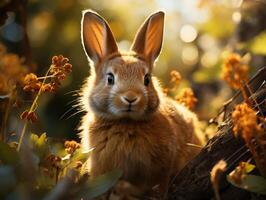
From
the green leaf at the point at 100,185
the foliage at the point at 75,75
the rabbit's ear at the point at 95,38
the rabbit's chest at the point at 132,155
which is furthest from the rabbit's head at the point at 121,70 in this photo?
the green leaf at the point at 100,185

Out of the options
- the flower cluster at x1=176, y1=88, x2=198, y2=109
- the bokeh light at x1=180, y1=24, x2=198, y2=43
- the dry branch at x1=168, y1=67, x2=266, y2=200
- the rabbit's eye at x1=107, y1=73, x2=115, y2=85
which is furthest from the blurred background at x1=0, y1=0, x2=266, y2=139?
the dry branch at x1=168, y1=67, x2=266, y2=200

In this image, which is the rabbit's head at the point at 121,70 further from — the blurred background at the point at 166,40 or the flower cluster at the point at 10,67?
the flower cluster at the point at 10,67

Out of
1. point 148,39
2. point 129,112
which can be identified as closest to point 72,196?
point 129,112

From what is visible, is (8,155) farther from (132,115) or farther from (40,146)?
(132,115)

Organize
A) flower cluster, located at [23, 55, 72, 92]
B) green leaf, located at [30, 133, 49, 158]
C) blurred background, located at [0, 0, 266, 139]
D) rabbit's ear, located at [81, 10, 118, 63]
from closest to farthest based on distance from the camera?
green leaf, located at [30, 133, 49, 158]
flower cluster, located at [23, 55, 72, 92]
rabbit's ear, located at [81, 10, 118, 63]
blurred background, located at [0, 0, 266, 139]

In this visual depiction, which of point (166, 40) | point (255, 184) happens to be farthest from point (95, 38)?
point (166, 40)

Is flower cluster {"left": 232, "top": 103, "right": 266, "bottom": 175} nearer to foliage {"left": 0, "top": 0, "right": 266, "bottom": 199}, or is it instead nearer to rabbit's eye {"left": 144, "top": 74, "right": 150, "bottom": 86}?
foliage {"left": 0, "top": 0, "right": 266, "bottom": 199}
